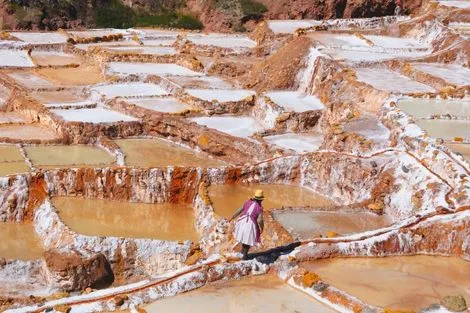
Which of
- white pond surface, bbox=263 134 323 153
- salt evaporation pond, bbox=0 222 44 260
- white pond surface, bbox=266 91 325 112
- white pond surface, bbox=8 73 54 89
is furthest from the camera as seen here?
white pond surface, bbox=8 73 54 89

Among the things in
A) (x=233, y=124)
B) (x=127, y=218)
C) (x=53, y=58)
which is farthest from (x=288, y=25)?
(x=127, y=218)

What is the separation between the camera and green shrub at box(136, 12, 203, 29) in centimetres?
3538

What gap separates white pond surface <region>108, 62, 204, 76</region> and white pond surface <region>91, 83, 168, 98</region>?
104 cm

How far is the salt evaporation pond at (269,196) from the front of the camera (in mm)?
14828

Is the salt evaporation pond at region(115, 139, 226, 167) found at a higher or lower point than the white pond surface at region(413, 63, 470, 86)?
lower

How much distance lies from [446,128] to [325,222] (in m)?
4.88

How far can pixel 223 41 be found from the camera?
29.5 metres

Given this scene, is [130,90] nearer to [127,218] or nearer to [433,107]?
[127,218]

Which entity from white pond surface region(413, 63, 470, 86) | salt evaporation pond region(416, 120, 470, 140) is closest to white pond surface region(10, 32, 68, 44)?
white pond surface region(413, 63, 470, 86)

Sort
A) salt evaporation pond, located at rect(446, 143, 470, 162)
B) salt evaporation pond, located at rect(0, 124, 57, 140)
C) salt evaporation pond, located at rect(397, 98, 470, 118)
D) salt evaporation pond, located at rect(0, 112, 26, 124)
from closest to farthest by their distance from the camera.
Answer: salt evaporation pond, located at rect(446, 143, 470, 162) < salt evaporation pond, located at rect(397, 98, 470, 118) < salt evaporation pond, located at rect(0, 124, 57, 140) < salt evaporation pond, located at rect(0, 112, 26, 124)

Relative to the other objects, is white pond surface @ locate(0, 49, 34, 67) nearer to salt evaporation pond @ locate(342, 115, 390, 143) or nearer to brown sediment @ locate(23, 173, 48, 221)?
brown sediment @ locate(23, 173, 48, 221)

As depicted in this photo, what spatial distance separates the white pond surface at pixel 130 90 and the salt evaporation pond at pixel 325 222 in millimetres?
9562

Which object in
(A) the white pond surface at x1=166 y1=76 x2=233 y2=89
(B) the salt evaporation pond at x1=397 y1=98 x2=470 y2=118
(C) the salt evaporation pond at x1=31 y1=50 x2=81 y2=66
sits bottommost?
(C) the salt evaporation pond at x1=31 y1=50 x2=81 y2=66

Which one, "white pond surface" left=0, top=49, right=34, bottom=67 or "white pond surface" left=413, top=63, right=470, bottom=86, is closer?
"white pond surface" left=413, top=63, right=470, bottom=86
